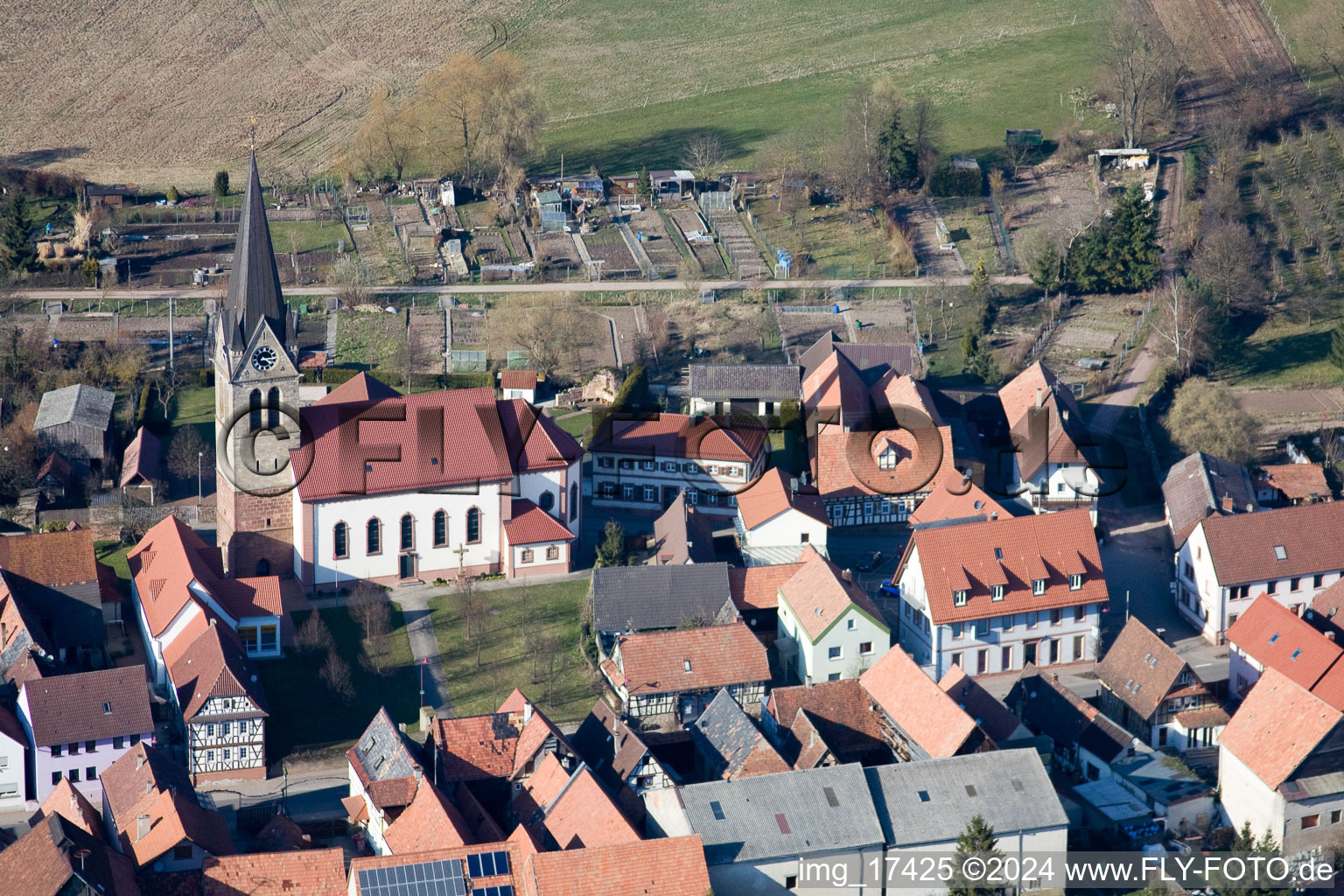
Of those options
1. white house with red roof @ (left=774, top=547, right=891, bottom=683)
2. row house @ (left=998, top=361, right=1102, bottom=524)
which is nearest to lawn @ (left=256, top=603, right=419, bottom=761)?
white house with red roof @ (left=774, top=547, right=891, bottom=683)

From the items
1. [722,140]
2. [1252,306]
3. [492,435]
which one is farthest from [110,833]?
[722,140]

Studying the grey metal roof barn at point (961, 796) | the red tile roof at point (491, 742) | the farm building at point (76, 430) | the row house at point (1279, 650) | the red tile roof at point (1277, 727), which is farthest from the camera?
the farm building at point (76, 430)

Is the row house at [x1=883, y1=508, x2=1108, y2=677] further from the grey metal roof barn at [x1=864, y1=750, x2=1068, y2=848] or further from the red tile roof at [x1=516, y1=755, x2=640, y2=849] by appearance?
the red tile roof at [x1=516, y1=755, x2=640, y2=849]

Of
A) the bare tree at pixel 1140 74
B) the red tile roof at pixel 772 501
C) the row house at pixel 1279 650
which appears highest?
the bare tree at pixel 1140 74

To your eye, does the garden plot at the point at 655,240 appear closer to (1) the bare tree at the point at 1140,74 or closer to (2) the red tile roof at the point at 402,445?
(1) the bare tree at the point at 1140,74

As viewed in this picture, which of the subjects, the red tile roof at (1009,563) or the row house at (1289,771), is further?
the red tile roof at (1009,563)

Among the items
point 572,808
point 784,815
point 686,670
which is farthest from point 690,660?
point 784,815

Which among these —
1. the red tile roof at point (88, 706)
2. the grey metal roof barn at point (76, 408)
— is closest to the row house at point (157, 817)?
the red tile roof at point (88, 706)

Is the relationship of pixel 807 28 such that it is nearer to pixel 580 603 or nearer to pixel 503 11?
pixel 503 11
